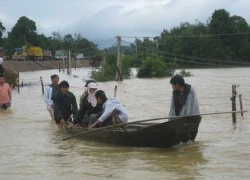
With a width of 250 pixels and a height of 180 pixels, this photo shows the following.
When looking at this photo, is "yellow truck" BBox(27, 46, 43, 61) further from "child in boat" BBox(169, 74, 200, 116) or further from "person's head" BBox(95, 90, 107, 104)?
"child in boat" BBox(169, 74, 200, 116)

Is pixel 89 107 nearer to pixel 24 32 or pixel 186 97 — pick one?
pixel 186 97

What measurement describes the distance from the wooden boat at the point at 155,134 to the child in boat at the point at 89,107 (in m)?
0.39

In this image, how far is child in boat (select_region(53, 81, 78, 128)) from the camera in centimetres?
977

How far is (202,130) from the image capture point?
11070 millimetres

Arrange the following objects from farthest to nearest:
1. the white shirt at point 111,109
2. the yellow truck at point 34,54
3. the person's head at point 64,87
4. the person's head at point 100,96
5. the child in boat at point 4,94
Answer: the yellow truck at point 34,54
the child in boat at point 4,94
the person's head at point 64,87
the person's head at point 100,96
the white shirt at point 111,109

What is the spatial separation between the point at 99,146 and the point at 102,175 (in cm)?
223

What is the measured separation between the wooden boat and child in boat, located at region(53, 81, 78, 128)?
1.04m

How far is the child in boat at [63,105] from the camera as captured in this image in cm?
977

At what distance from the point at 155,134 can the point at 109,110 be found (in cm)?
94

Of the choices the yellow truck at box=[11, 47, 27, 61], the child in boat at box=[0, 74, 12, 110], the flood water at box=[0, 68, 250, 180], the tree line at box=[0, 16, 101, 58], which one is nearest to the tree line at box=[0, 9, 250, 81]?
the tree line at box=[0, 16, 101, 58]

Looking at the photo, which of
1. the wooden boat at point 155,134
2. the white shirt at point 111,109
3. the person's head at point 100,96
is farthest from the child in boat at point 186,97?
the person's head at point 100,96

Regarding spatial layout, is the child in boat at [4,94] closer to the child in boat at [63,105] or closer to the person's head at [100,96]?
the child in boat at [63,105]

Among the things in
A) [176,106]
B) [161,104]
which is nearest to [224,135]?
[176,106]

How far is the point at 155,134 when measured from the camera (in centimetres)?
800
